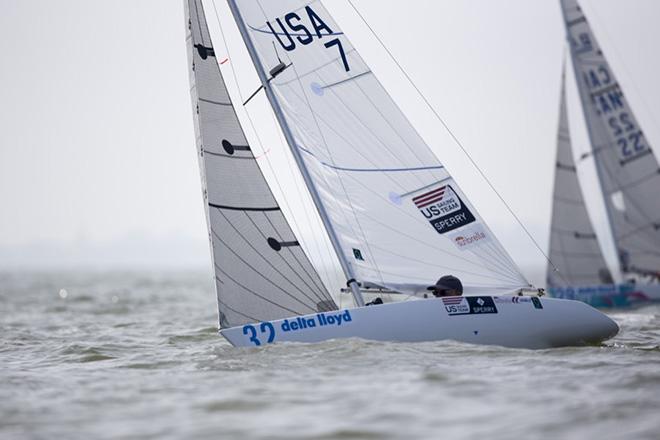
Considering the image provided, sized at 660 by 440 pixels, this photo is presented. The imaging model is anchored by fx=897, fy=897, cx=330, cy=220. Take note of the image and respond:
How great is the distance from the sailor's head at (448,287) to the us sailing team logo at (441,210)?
73 cm

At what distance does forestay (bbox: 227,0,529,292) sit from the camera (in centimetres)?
1160

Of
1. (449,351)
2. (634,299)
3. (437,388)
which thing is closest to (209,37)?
(449,351)

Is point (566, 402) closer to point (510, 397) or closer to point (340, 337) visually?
point (510, 397)

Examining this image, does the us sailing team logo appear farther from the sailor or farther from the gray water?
the gray water

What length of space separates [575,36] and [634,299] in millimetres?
7639

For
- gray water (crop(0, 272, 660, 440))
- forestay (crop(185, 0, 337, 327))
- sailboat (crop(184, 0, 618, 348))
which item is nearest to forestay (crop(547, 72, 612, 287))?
gray water (crop(0, 272, 660, 440))

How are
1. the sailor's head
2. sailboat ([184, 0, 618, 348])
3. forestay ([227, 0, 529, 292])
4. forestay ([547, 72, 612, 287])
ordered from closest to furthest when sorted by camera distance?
the sailor's head → sailboat ([184, 0, 618, 348]) → forestay ([227, 0, 529, 292]) → forestay ([547, 72, 612, 287])

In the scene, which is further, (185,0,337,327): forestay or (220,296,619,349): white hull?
(185,0,337,327): forestay

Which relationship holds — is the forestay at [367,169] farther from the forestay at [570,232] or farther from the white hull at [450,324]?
the forestay at [570,232]

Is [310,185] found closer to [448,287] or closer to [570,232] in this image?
[448,287]

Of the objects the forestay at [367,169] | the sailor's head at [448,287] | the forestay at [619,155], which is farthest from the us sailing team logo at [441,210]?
the forestay at [619,155]

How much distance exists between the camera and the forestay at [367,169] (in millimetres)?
11602

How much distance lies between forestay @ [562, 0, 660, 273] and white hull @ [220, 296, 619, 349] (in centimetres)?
1449

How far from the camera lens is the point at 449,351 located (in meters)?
10.3
